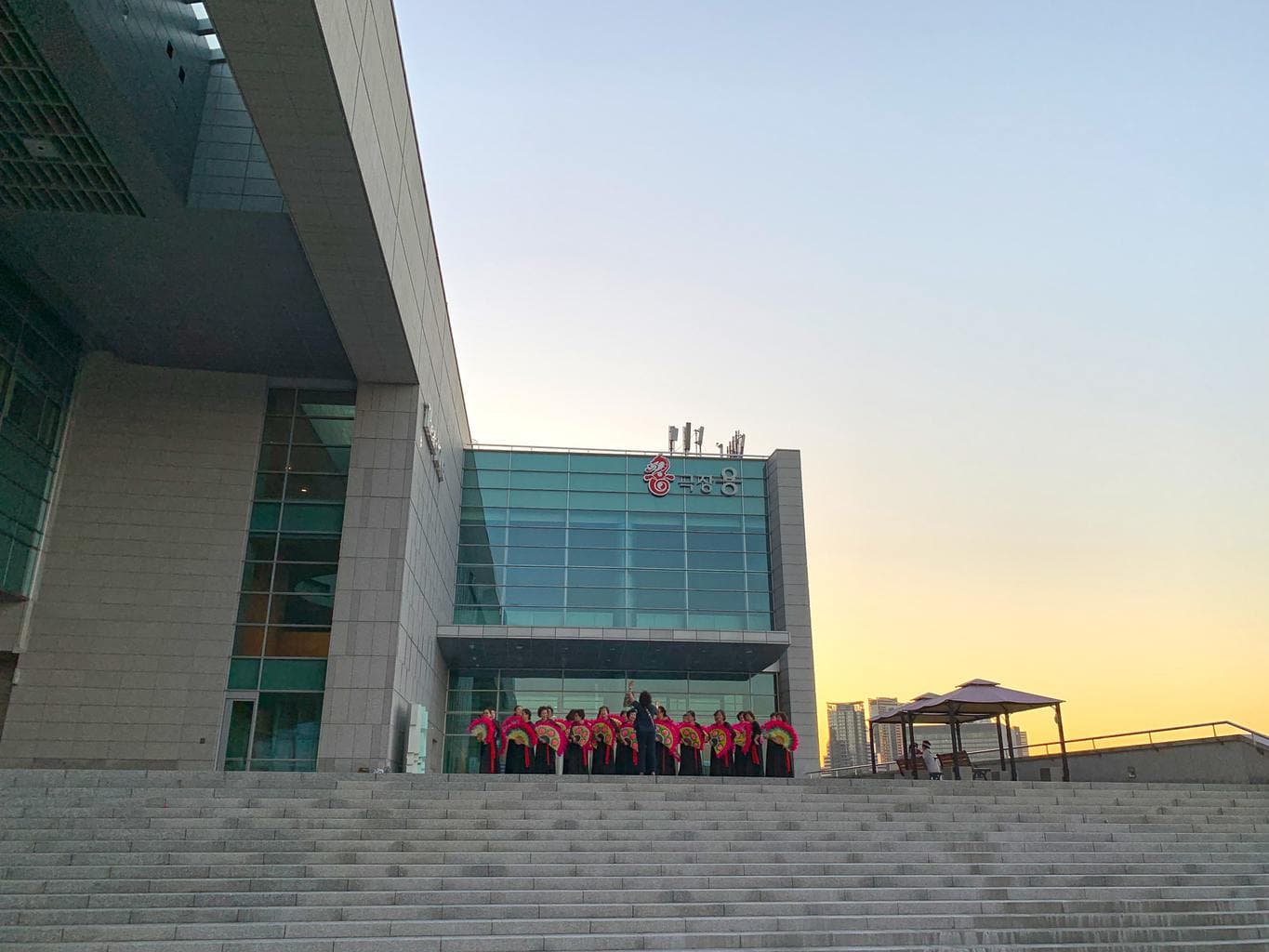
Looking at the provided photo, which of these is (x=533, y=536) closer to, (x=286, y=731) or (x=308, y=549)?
(x=308, y=549)

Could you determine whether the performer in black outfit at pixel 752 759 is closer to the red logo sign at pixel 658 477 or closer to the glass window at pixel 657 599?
the glass window at pixel 657 599

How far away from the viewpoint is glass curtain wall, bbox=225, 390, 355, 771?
2094 centimetres

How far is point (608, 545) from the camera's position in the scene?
1305 inches

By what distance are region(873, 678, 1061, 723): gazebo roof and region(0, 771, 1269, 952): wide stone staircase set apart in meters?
6.03

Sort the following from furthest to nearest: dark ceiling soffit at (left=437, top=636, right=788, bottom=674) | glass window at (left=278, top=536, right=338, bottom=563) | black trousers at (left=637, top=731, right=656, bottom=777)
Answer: dark ceiling soffit at (left=437, top=636, right=788, bottom=674) < glass window at (left=278, top=536, right=338, bottom=563) < black trousers at (left=637, top=731, right=656, bottom=777)

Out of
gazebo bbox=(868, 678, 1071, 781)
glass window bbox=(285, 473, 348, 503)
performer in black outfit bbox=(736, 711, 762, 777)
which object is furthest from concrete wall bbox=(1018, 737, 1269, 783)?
glass window bbox=(285, 473, 348, 503)

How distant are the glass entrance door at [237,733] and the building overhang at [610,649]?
7.17m

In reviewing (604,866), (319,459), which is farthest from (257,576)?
(604,866)

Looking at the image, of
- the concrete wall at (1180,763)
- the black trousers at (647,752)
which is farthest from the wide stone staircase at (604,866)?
the concrete wall at (1180,763)

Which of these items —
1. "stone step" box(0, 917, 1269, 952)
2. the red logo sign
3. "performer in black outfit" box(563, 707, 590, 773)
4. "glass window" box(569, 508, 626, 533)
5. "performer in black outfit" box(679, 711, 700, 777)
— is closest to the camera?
"stone step" box(0, 917, 1269, 952)

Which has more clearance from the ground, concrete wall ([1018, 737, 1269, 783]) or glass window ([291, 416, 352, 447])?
glass window ([291, 416, 352, 447])

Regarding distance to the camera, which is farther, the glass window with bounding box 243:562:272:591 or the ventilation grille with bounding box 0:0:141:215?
the glass window with bounding box 243:562:272:591

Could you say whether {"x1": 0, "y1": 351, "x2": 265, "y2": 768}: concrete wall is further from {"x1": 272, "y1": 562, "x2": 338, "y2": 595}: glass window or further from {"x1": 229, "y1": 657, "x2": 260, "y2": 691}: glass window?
{"x1": 272, "y1": 562, "x2": 338, "y2": 595}: glass window

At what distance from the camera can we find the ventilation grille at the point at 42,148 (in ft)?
48.4
